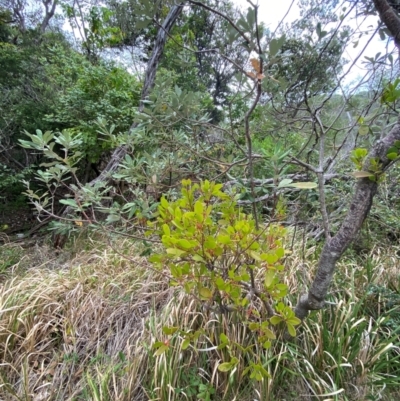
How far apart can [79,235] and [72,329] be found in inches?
61.7

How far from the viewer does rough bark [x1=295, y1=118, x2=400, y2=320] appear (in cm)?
82

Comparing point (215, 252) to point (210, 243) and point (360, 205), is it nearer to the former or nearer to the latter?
point (210, 243)

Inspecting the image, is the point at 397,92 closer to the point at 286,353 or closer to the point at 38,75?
the point at 286,353

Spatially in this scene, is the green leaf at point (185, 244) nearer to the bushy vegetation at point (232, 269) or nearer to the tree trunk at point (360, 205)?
the bushy vegetation at point (232, 269)

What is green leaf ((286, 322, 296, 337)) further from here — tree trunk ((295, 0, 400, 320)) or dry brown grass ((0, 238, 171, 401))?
dry brown grass ((0, 238, 171, 401))

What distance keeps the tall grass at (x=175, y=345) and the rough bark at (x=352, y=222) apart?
26 cm

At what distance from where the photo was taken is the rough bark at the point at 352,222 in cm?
82

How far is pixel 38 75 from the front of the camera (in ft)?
12.6

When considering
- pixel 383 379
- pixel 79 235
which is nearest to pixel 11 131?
pixel 79 235

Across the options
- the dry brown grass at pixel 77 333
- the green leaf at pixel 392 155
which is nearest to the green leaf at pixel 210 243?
the green leaf at pixel 392 155

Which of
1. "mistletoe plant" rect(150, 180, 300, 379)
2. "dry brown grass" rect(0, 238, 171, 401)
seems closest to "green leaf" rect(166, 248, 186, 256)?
"mistletoe plant" rect(150, 180, 300, 379)

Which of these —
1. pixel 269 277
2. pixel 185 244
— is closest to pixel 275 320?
pixel 269 277

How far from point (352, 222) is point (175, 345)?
93 cm

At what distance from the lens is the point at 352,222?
0.88 metres
